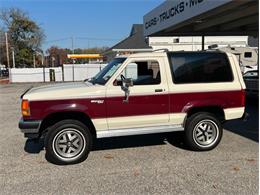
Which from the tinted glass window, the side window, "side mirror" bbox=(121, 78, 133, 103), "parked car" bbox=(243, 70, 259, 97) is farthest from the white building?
"side mirror" bbox=(121, 78, 133, 103)

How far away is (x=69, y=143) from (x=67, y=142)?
41 millimetres

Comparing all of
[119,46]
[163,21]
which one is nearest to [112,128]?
[163,21]

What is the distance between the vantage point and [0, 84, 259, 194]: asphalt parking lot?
4816 mm

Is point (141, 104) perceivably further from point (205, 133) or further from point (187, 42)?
point (187, 42)

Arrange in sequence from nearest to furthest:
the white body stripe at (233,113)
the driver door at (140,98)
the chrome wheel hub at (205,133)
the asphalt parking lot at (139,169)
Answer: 1. the asphalt parking lot at (139,169)
2. the driver door at (140,98)
3. the chrome wheel hub at (205,133)
4. the white body stripe at (233,113)

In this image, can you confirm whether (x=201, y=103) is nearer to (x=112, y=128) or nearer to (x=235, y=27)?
(x=112, y=128)

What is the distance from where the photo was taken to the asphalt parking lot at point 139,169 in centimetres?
482

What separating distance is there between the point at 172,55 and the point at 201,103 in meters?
1.12

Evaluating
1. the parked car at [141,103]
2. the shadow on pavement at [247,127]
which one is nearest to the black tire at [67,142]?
the parked car at [141,103]

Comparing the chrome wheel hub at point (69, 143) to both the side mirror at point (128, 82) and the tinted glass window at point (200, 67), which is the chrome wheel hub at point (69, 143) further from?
the tinted glass window at point (200, 67)

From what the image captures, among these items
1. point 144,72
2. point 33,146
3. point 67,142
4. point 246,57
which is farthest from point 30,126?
point 246,57

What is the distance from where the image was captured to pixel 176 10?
13914 mm

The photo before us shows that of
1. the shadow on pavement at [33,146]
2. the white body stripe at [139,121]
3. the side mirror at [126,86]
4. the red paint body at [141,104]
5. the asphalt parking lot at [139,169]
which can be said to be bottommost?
the asphalt parking lot at [139,169]

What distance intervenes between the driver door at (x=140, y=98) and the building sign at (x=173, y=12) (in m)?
4.73
